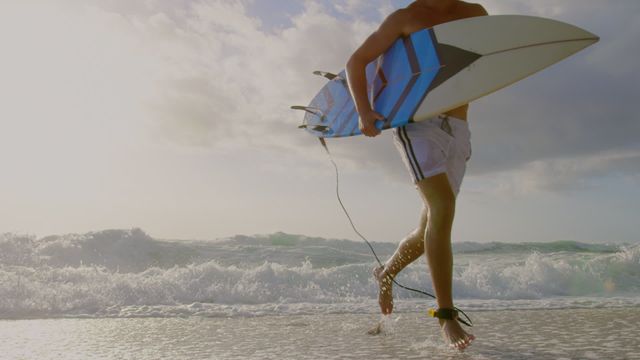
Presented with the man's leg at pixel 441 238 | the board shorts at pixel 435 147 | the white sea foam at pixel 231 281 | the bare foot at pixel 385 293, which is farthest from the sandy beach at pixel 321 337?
the board shorts at pixel 435 147

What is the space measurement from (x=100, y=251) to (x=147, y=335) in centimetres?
906

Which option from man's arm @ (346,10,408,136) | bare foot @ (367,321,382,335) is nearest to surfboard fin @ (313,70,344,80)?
man's arm @ (346,10,408,136)

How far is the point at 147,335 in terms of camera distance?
3.47m

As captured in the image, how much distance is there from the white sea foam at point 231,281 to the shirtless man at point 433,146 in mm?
2205

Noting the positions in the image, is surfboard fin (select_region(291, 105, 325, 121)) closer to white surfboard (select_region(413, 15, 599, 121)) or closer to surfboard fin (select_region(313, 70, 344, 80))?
surfboard fin (select_region(313, 70, 344, 80))

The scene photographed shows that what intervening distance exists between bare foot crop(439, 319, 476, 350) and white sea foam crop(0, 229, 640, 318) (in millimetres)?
2202

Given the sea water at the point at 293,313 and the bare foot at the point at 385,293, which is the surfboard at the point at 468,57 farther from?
the sea water at the point at 293,313

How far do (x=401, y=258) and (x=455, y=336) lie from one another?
0.80 m

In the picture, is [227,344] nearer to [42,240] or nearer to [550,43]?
[550,43]

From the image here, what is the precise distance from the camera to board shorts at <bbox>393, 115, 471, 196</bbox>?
2.66 metres

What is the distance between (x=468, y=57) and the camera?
114 inches

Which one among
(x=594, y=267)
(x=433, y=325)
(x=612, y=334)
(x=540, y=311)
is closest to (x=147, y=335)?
(x=433, y=325)

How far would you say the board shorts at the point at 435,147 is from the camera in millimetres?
2660

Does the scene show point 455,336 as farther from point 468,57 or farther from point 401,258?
point 468,57
